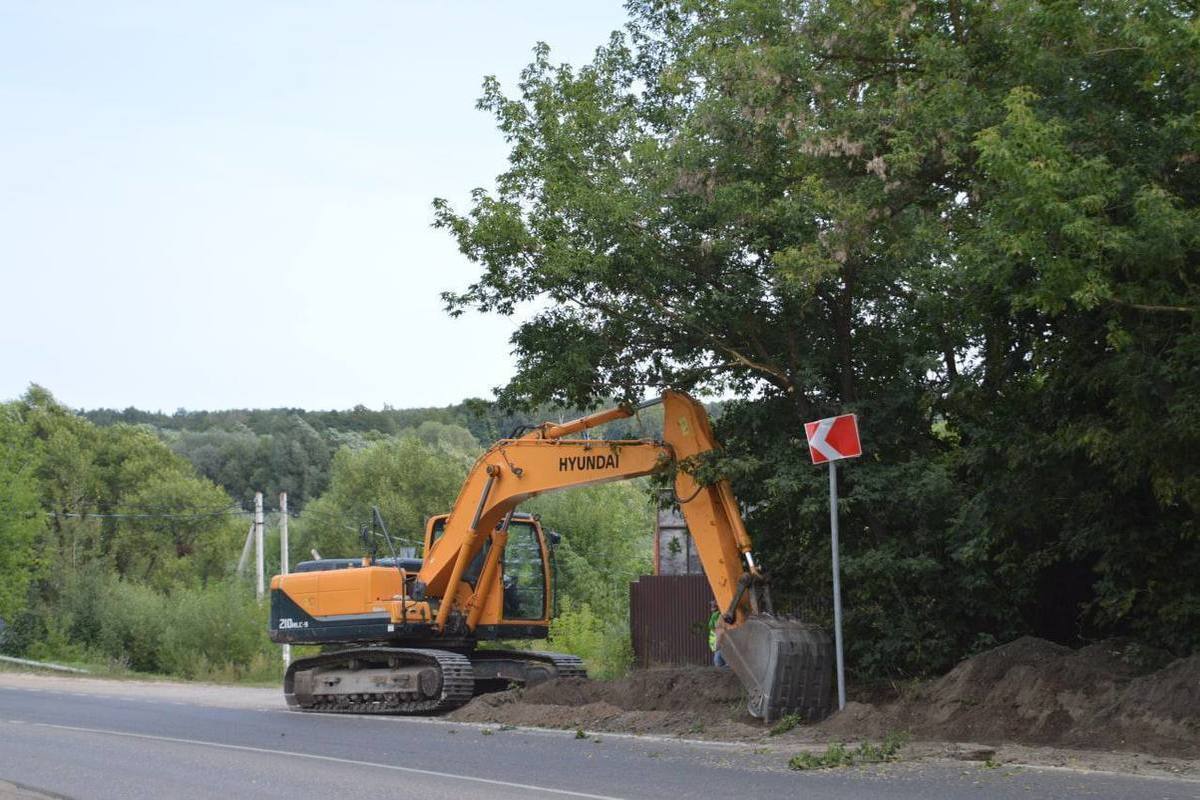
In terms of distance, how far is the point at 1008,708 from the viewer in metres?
13.8

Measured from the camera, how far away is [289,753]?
14469mm

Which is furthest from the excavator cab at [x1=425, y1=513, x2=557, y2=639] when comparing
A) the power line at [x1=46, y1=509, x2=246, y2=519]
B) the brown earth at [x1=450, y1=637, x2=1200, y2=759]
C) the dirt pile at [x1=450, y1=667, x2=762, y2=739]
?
the power line at [x1=46, y1=509, x2=246, y2=519]

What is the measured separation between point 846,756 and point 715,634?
5836 millimetres

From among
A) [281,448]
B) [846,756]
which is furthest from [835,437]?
[281,448]

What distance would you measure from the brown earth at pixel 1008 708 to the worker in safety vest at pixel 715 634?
2.50 ft

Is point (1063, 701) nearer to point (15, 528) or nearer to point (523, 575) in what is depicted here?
point (523, 575)

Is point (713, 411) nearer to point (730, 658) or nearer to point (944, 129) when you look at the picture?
point (730, 658)

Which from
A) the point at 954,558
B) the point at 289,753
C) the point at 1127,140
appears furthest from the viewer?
the point at 954,558

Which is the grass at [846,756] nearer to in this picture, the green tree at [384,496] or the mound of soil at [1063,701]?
the mound of soil at [1063,701]

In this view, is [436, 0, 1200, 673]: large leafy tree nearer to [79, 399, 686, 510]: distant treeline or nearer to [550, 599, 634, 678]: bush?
[550, 599, 634, 678]: bush

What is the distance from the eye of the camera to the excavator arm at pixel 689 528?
51.5 feet

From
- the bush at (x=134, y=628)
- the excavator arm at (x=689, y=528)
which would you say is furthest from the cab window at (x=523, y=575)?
the bush at (x=134, y=628)

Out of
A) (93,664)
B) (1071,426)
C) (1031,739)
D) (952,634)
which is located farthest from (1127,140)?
(93,664)

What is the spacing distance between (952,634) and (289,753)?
7757 millimetres
